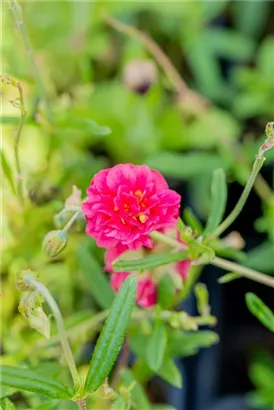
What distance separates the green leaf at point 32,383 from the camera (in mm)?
470

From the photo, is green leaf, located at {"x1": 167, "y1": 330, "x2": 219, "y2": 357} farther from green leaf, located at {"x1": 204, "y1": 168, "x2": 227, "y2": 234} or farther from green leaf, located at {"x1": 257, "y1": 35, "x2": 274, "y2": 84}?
green leaf, located at {"x1": 257, "y1": 35, "x2": 274, "y2": 84}

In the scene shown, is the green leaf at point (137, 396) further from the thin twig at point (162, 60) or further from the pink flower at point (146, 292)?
the thin twig at point (162, 60)

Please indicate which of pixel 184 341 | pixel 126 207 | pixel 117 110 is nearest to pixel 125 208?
pixel 126 207

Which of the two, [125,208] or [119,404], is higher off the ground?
[125,208]

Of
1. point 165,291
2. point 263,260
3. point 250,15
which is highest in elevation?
point 250,15

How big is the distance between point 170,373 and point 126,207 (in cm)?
20

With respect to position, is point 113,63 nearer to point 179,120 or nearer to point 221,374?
point 179,120

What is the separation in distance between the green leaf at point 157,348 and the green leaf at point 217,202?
104 mm

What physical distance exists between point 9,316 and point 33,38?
0.38m

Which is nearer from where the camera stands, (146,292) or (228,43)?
(146,292)

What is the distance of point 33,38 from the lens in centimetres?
96

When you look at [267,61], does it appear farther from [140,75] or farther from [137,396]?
[137,396]

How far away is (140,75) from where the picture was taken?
940mm

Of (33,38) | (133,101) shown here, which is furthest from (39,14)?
(133,101)
